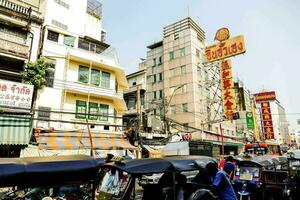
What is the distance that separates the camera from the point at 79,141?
55.4 feet

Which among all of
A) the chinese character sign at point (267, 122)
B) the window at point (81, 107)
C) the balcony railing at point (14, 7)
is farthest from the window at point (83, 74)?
the chinese character sign at point (267, 122)

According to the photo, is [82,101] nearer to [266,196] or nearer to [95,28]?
[95,28]

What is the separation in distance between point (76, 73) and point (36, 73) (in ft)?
12.7

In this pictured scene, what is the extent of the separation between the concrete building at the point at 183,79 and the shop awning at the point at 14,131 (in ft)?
68.2

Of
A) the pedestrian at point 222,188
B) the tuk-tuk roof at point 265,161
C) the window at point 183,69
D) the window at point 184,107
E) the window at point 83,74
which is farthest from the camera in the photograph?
the window at point 183,69

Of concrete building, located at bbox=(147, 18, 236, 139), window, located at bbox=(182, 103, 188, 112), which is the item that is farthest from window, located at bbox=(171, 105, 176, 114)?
window, located at bbox=(182, 103, 188, 112)

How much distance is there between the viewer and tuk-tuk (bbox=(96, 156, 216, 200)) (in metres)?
4.83

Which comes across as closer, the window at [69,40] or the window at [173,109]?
the window at [69,40]

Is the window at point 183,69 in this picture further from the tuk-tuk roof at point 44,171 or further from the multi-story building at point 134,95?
the tuk-tuk roof at point 44,171

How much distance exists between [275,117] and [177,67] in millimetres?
Result: 89654

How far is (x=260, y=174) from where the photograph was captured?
8688 mm

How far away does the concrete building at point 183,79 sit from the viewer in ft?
113

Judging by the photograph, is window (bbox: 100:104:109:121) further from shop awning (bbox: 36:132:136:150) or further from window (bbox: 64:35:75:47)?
window (bbox: 64:35:75:47)

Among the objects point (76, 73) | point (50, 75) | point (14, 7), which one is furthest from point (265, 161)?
point (14, 7)
